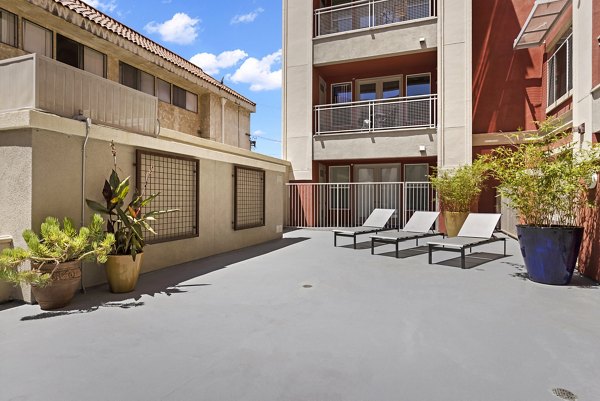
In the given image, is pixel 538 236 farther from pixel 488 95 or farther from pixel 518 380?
pixel 488 95

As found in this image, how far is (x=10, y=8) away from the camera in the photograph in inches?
335

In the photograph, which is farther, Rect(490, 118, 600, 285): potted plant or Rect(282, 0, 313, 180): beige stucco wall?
Rect(282, 0, 313, 180): beige stucco wall

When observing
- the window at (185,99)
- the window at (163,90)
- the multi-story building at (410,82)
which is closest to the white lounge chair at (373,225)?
the multi-story building at (410,82)

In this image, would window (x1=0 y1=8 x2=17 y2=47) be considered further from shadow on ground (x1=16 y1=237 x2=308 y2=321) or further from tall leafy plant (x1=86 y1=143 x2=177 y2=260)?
shadow on ground (x1=16 y1=237 x2=308 y2=321)

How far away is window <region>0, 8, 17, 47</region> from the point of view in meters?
8.42

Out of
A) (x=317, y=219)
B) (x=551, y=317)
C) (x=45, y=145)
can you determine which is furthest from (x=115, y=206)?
(x=317, y=219)

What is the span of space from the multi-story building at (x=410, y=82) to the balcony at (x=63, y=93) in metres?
10.5

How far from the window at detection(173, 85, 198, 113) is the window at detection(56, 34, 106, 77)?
142 inches

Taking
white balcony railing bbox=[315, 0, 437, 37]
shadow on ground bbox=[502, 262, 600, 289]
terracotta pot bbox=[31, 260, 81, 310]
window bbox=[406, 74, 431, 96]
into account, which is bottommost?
shadow on ground bbox=[502, 262, 600, 289]

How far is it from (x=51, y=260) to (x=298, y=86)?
13909 millimetres

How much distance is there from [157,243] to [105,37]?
6992mm

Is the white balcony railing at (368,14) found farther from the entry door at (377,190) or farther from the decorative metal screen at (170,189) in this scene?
the decorative metal screen at (170,189)

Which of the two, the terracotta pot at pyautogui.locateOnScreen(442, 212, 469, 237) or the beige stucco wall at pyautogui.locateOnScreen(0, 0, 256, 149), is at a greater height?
the beige stucco wall at pyautogui.locateOnScreen(0, 0, 256, 149)

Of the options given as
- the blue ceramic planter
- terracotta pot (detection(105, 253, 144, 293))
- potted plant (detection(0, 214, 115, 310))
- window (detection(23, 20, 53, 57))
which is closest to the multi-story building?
the blue ceramic planter
